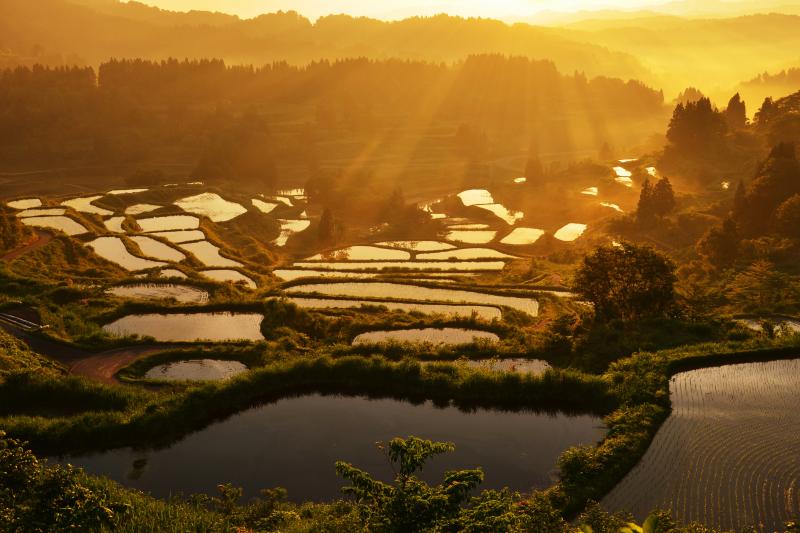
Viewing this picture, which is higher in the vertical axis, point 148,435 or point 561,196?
point 561,196

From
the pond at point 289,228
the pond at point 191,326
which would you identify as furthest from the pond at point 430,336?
the pond at point 289,228

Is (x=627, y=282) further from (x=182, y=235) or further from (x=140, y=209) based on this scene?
(x=140, y=209)

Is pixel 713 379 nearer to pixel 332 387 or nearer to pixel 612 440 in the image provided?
pixel 612 440

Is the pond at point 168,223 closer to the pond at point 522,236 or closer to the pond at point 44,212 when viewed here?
the pond at point 44,212

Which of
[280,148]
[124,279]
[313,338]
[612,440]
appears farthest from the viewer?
[280,148]

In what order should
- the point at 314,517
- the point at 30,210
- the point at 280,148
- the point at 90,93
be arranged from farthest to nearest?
the point at 90,93 < the point at 280,148 < the point at 30,210 < the point at 314,517

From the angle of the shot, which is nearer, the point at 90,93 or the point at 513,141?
the point at 90,93

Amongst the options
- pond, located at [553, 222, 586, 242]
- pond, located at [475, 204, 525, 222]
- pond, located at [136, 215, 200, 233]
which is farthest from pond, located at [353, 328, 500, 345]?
pond, located at [475, 204, 525, 222]

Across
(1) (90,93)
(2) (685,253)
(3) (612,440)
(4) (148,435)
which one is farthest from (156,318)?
(1) (90,93)
